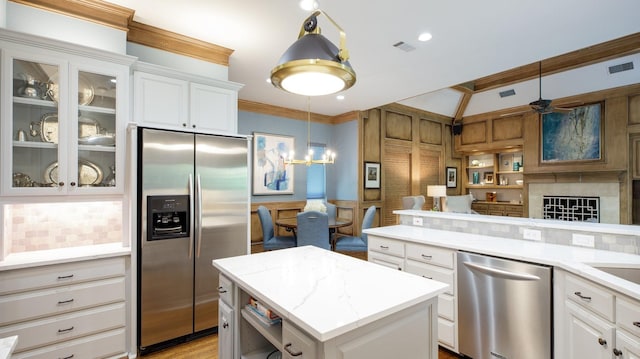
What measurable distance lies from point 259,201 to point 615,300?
15.2 feet

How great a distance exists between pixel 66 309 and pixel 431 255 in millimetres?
2866

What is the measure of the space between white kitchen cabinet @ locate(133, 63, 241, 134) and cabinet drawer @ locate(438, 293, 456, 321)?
8.43 feet

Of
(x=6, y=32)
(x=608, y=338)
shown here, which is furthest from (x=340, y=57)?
(x=6, y=32)

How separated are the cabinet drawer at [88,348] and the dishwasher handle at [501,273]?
2842 millimetres

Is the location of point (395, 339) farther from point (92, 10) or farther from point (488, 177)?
point (488, 177)

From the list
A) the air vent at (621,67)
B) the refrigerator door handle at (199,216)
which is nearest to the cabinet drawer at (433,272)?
the refrigerator door handle at (199,216)

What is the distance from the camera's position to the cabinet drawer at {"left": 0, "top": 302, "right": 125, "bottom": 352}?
197 cm

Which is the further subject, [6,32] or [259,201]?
[259,201]

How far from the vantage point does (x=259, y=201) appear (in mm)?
5234

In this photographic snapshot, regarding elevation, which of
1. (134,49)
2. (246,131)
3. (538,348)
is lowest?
(538,348)

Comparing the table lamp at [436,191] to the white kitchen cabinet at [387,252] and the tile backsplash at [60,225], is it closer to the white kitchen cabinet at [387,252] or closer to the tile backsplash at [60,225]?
the white kitchen cabinet at [387,252]

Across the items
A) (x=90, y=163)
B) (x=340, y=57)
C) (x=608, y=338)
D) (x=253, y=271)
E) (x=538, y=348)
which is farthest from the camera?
(x=90, y=163)

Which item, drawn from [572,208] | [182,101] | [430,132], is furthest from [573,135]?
[182,101]

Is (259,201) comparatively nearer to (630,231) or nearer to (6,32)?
(6,32)
